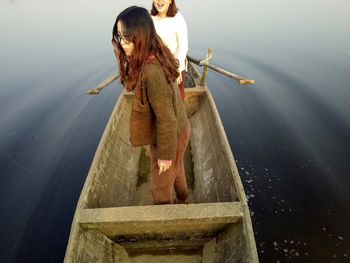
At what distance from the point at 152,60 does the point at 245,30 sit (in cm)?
1045

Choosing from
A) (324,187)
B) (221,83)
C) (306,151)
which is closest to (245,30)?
(221,83)

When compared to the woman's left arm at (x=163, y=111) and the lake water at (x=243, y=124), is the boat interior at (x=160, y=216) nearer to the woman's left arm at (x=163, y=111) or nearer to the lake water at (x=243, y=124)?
the woman's left arm at (x=163, y=111)

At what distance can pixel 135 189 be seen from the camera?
151 inches

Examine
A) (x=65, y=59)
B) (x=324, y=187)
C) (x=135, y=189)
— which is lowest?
(x=324, y=187)

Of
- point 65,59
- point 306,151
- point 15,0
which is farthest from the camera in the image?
point 15,0

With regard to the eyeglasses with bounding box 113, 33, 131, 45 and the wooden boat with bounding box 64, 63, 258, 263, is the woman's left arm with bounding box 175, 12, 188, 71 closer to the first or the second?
the wooden boat with bounding box 64, 63, 258, 263

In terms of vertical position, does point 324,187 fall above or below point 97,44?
below

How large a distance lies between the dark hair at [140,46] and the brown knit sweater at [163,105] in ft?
0.15

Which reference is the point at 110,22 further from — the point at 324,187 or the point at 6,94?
the point at 324,187

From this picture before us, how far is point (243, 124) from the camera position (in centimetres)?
610

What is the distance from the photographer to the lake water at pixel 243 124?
3859 millimetres

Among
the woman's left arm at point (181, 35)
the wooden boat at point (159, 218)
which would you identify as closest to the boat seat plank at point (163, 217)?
the wooden boat at point (159, 218)

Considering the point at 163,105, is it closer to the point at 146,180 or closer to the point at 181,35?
the point at 181,35

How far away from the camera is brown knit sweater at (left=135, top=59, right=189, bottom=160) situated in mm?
1699
